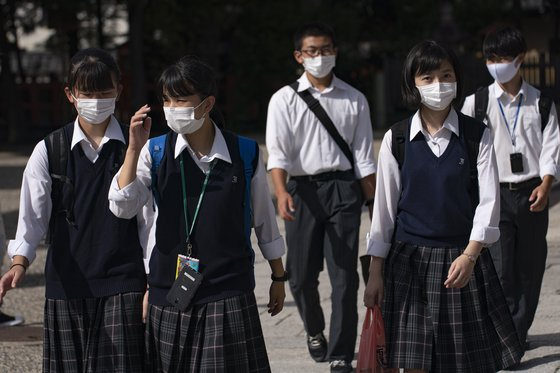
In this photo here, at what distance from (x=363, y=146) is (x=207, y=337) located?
2581 millimetres

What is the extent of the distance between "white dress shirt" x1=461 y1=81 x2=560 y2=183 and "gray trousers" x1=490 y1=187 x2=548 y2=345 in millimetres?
112

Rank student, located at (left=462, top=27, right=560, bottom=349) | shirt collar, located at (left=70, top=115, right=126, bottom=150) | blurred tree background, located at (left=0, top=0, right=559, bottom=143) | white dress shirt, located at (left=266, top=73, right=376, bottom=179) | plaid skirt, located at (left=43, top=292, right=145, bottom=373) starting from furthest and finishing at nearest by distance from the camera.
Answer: blurred tree background, located at (left=0, top=0, right=559, bottom=143) < white dress shirt, located at (left=266, top=73, right=376, bottom=179) < student, located at (left=462, top=27, right=560, bottom=349) < shirt collar, located at (left=70, top=115, right=126, bottom=150) < plaid skirt, located at (left=43, top=292, right=145, bottom=373)

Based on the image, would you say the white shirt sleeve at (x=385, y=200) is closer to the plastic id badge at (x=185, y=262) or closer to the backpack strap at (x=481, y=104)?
the plastic id badge at (x=185, y=262)

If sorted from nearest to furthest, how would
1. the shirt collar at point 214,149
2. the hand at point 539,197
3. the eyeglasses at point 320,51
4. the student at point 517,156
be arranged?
1. the shirt collar at point 214,149
2. the hand at point 539,197
3. the student at point 517,156
4. the eyeglasses at point 320,51

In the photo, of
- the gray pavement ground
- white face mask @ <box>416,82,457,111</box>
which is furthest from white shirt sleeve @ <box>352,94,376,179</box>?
white face mask @ <box>416,82,457,111</box>

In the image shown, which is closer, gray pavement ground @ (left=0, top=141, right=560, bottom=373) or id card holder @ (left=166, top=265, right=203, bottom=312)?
id card holder @ (left=166, top=265, right=203, bottom=312)

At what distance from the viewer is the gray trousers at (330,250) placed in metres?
6.40

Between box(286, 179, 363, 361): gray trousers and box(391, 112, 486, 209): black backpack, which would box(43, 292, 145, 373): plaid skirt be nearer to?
box(391, 112, 486, 209): black backpack

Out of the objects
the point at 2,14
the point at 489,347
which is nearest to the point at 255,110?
the point at 2,14

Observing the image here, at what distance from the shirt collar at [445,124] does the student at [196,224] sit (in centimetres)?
80

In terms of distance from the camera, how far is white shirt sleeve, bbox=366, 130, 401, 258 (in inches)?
190

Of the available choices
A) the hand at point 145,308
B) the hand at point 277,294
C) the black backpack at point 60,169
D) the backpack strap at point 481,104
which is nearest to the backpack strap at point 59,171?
the black backpack at point 60,169

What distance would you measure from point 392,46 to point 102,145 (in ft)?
77.7

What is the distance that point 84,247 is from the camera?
176 inches
